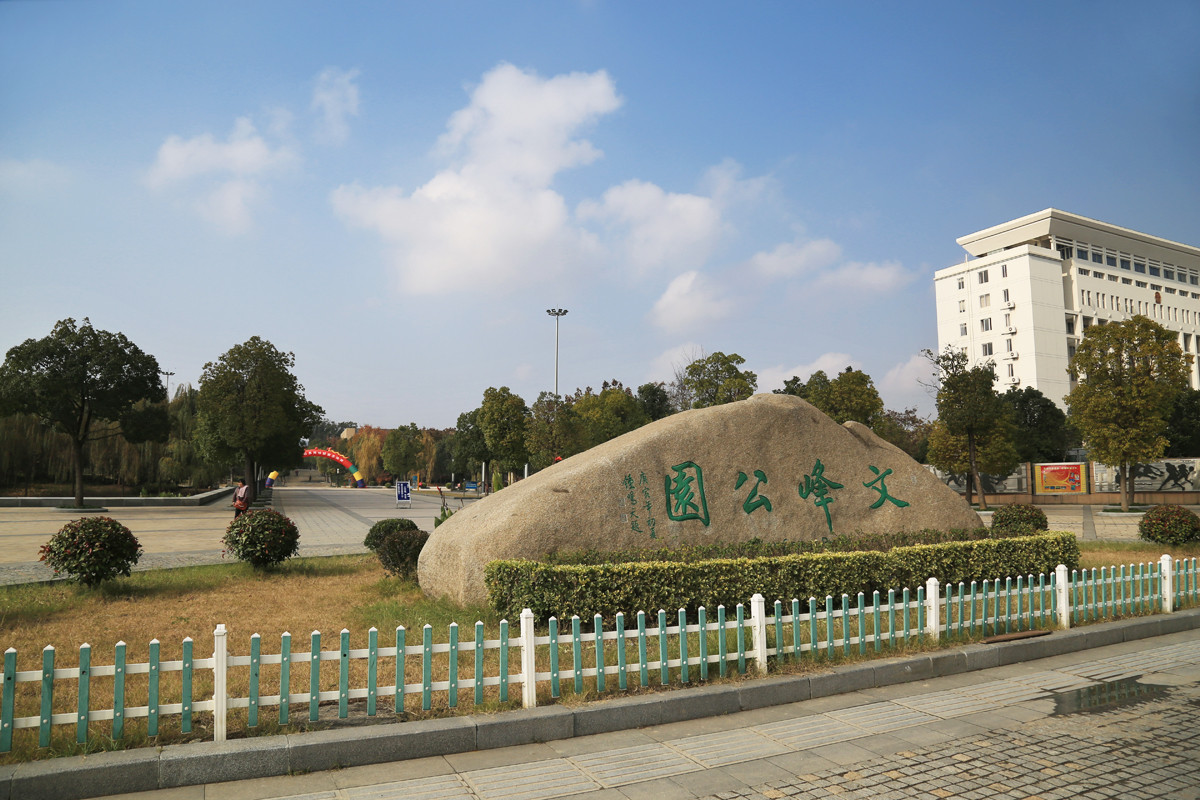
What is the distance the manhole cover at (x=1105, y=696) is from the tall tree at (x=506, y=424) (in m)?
41.0

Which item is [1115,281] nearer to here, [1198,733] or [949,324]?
[949,324]

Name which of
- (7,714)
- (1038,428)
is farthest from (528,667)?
(1038,428)

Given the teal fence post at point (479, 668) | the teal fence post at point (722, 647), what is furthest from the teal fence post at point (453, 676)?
the teal fence post at point (722, 647)

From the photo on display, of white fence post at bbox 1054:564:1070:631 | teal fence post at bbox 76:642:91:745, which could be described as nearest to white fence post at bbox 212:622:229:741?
teal fence post at bbox 76:642:91:745

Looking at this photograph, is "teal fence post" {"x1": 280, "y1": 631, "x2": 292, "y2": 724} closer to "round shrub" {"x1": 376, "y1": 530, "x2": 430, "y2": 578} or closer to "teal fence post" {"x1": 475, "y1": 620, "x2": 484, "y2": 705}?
"teal fence post" {"x1": 475, "y1": 620, "x2": 484, "y2": 705}

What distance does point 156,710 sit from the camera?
4.42 m

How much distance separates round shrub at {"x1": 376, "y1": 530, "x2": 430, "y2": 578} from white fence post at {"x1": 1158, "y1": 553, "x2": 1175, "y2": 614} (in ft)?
31.4

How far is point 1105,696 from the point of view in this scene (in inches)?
235

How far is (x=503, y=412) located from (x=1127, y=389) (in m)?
32.6

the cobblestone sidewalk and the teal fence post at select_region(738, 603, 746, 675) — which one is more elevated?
the teal fence post at select_region(738, 603, 746, 675)

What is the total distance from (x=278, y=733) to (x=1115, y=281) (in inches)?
2941

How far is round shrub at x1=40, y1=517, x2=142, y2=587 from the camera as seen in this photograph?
9.73 metres

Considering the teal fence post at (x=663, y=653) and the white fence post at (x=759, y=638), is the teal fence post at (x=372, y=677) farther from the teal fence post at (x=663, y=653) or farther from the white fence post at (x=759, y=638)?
the white fence post at (x=759, y=638)

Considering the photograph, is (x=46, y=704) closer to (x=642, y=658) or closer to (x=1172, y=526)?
(x=642, y=658)
